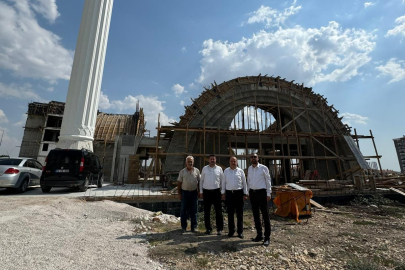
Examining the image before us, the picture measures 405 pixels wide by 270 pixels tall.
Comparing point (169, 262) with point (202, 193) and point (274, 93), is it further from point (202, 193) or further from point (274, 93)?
point (274, 93)

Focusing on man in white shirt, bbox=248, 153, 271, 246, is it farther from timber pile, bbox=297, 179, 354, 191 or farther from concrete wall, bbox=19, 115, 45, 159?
concrete wall, bbox=19, 115, 45, 159

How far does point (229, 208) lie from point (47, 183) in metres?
7.98

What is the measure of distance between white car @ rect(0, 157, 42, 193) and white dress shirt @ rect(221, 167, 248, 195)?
8.61 metres

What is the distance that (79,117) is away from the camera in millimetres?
12898

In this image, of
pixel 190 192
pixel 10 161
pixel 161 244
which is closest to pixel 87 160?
pixel 10 161

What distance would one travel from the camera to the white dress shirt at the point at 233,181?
15.5 ft

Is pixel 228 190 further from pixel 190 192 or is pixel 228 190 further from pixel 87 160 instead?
pixel 87 160

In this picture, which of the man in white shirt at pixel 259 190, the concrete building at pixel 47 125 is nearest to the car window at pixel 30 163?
the man in white shirt at pixel 259 190

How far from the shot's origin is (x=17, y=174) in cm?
833

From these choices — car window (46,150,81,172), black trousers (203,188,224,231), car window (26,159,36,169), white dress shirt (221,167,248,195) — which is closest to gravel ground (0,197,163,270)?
black trousers (203,188,224,231)

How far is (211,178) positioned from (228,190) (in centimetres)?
48

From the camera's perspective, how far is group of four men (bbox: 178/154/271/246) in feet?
15.1

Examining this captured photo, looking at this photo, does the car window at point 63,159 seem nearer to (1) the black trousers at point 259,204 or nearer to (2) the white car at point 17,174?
(2) the white car at point 17,174

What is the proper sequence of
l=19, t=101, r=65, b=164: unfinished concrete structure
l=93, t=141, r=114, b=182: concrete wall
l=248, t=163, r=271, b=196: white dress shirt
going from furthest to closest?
l=19, t=101, r=65, b=164: unfinished concrete structure
l=93, t=141, r=114, b=182: concrete wall
l=248, t=163, r=271, b=196: white dress shirt
